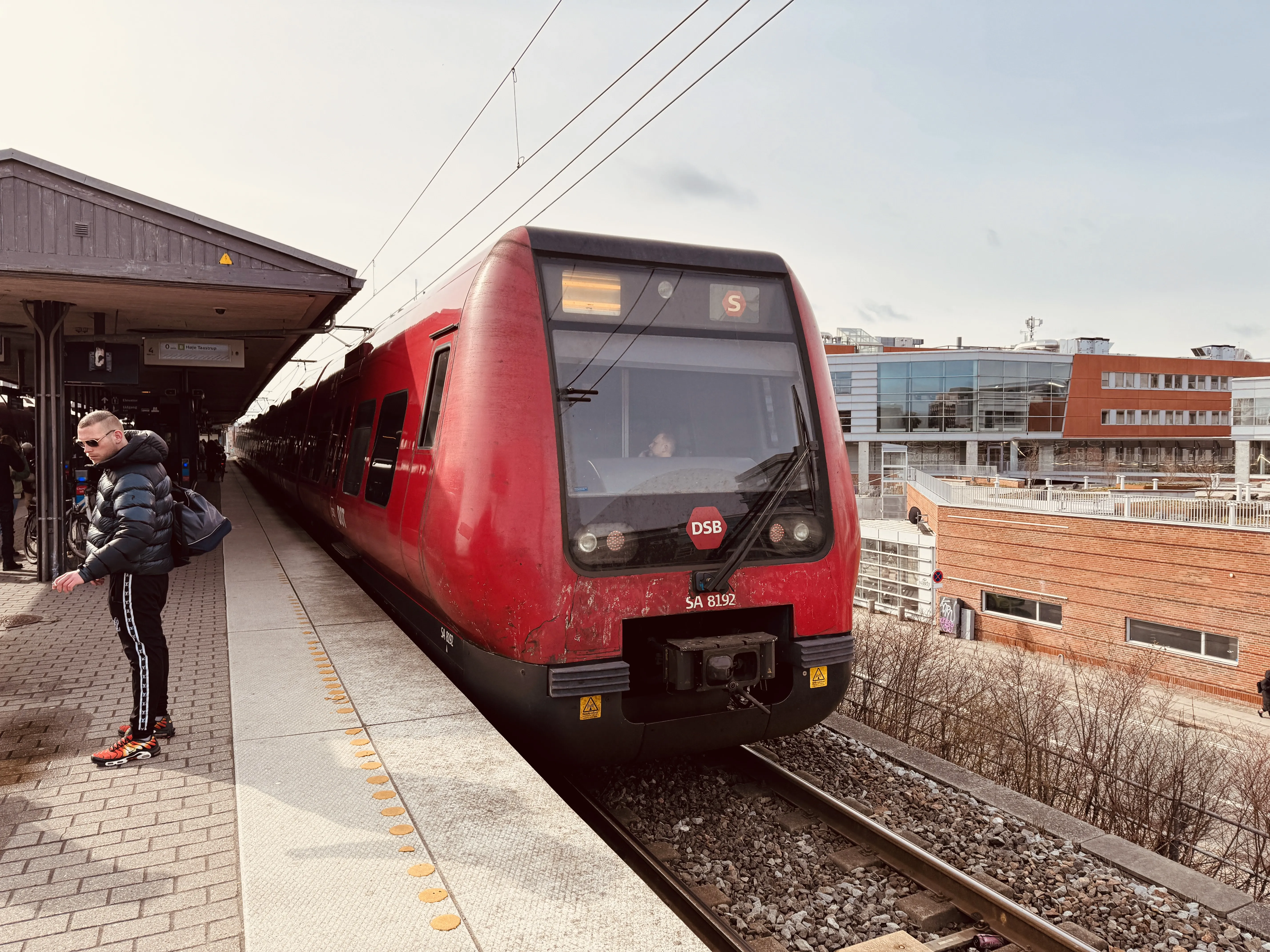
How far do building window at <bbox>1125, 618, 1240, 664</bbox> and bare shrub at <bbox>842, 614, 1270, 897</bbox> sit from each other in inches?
50.0

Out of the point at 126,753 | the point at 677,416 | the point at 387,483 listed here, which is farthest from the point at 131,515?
the point at 677,416

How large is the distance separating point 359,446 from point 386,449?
4.80 feet

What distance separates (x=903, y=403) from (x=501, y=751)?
5190 cm

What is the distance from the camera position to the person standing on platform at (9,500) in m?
10.5

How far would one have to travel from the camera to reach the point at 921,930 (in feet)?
13.0

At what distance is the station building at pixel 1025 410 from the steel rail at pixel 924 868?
4660 centimetres

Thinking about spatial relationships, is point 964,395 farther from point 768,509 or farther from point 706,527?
point 706,527

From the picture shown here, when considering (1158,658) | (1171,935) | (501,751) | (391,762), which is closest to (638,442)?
(501,751)

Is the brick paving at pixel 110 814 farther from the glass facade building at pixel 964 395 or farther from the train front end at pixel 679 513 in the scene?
the glass facade building at pixel 964 395

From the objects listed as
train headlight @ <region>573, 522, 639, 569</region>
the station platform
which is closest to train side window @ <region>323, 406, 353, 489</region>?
the station platform

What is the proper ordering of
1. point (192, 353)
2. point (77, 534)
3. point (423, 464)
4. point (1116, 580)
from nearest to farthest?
point (423, 464) < point (77, 534) < point (192, 353) < point (1116, 580)

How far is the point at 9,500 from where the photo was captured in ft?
35.6

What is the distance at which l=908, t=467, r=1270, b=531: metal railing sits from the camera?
23.1 meters

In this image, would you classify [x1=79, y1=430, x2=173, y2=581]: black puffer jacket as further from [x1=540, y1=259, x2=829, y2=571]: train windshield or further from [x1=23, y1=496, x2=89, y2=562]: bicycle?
[x1=23, y1=496, x2=89, y2=562]: bicycle
